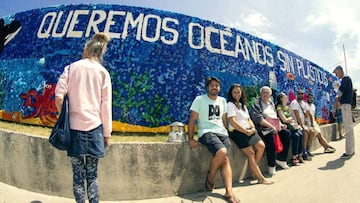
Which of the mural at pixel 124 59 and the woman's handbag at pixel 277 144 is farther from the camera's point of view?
the mural at pixel 124 59

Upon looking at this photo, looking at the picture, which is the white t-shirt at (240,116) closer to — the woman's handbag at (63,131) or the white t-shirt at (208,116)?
the white t-shirt at (208,116)

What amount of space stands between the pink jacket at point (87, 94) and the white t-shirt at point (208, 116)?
5.37 ft

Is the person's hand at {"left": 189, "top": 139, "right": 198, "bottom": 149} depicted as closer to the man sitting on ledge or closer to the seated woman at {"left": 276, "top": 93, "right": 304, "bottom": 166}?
the man sitting on ledge

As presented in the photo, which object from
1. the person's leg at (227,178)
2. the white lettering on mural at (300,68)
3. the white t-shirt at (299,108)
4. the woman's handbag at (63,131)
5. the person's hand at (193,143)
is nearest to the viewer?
the woman's handbag at (63,131)

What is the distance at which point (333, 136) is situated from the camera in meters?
8.81

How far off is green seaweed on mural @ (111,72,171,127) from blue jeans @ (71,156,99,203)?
8.63 ft

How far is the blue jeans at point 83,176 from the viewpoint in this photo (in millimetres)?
2371

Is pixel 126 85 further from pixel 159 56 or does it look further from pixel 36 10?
pixel 36 10

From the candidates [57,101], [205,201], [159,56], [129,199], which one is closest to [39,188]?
[129,199]

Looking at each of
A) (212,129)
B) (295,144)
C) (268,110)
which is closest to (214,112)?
(212,129)

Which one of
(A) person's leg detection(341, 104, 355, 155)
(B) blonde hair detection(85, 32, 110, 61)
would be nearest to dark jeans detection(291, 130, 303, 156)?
(A) person's leg detection(341, 104, 355, 155)

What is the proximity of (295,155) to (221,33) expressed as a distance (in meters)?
3.07

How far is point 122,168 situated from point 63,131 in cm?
139

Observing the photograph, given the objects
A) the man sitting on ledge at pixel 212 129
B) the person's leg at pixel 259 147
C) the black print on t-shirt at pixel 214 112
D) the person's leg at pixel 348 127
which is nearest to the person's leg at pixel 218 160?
the man sitting on ledge at pixel 212 129
